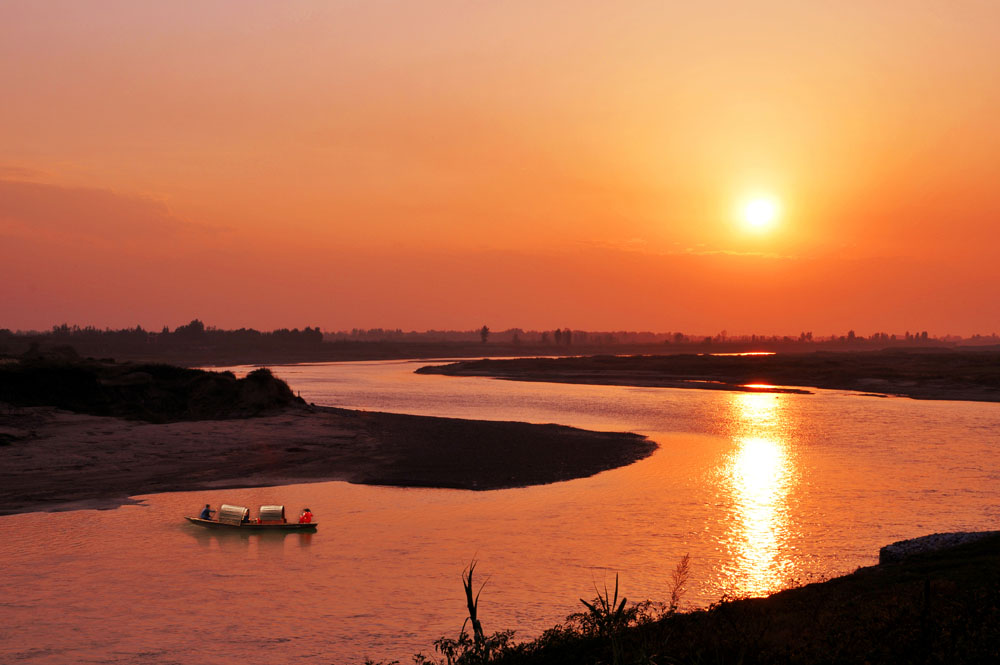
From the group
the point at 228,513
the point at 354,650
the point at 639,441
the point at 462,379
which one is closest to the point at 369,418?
the point at 639,441

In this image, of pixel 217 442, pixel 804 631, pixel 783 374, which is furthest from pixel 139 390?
pixel 783 374

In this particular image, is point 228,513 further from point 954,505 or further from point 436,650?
point 954,505

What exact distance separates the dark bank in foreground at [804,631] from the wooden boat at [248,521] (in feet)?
31.7

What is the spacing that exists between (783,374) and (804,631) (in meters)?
106

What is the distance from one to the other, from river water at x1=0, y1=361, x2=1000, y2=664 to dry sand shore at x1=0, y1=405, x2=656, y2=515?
1.96 metres

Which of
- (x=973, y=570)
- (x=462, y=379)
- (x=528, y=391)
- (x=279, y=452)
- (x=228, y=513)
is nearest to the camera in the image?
(x=973, y=570)

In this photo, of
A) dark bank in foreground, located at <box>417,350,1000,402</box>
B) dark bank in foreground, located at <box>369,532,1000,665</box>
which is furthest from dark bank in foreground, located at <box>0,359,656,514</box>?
dark bank in foreground, located at <box>417,350,1000,402</box>

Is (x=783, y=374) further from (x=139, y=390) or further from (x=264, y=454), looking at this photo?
(x=264, y=454)

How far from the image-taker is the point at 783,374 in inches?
4375

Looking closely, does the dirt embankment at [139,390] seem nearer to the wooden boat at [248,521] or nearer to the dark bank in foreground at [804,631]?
the wooden boat at [248,521]

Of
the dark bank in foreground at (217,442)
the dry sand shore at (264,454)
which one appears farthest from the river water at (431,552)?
the dark bank in foreground at (217,442)

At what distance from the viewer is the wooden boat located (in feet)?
71.6

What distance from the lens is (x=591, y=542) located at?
2073cm

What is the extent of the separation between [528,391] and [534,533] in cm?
6966
